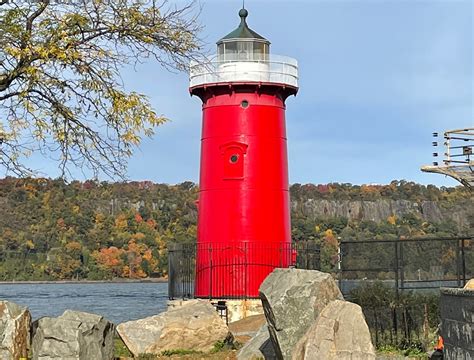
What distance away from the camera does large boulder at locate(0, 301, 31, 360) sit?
1538 centimetres

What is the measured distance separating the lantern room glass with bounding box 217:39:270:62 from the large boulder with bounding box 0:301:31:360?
1312cm

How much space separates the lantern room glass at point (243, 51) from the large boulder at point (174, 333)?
418 inches

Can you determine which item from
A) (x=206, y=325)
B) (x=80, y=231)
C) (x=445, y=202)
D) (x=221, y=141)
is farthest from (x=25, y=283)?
(x=206, y=325)

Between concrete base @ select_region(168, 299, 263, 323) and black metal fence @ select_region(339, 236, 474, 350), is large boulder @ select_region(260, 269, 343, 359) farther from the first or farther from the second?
concrete base @ select_region(168, 299, 263, 323)

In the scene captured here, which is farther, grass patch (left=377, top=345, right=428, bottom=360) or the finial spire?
the finial spire

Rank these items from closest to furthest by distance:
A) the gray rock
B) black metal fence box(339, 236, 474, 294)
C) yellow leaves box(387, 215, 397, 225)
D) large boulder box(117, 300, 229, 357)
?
the gray rock → large boulder box(117, 300, 229, 357) → black metal fence box(339, 236, 474, 294) → yellow leaves box(387, 215, 397, 225)

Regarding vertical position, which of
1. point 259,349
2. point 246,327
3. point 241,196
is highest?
point 241,196

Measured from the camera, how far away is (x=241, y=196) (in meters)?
26.4

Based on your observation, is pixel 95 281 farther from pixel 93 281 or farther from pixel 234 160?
pixel 234 160

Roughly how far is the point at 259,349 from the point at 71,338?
3.41 meters

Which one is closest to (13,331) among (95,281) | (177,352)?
(177,352)

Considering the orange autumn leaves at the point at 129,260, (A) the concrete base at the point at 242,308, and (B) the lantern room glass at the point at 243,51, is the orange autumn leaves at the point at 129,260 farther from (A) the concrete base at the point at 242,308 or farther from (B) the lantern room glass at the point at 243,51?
(A) the concrete base at the point at 242,308

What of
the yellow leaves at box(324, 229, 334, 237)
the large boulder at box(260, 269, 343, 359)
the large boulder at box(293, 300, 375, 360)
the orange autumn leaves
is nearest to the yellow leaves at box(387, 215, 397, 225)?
the yellow leaves at box(324, 229, 334, 237)

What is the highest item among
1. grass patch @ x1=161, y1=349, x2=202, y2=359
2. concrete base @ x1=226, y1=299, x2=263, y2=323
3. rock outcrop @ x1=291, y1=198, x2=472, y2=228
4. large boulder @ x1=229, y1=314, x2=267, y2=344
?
rock outcrop @ x1=291, y1=198, x2=472, y2=228
